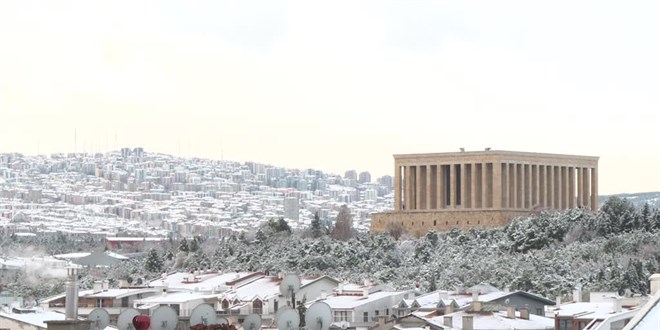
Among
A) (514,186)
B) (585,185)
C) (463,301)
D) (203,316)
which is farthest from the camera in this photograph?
(585,185)

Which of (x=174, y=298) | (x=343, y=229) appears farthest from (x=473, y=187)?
(x=174, y=298)

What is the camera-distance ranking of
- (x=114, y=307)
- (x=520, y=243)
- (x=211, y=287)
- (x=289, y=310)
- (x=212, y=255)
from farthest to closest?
(x=212, y=255)
(x=520, y=243)
(x=211, y=287)
(x=114, y=307)
(x=289, y=310)

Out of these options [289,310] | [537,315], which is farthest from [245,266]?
[289,310]

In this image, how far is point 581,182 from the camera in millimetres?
160625

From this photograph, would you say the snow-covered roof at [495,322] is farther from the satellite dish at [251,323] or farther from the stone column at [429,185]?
the stone column at [429,185]

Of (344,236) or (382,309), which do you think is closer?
(382,309)

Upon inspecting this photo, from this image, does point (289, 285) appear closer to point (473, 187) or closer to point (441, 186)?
point (473, 187)

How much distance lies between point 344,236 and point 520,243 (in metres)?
26.4

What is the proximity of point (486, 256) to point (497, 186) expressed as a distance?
32.8 m

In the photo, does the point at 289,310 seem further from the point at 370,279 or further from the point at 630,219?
the point at 630,219

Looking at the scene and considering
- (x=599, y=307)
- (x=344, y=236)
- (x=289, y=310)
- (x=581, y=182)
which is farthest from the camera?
(x=581, y=182)

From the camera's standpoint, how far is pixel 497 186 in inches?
5969

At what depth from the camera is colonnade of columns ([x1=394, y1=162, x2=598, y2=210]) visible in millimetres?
152250

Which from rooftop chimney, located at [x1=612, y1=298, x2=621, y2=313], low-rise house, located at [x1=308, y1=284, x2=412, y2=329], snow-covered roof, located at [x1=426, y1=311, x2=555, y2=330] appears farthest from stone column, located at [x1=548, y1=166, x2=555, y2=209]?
rooftop chimney, located at [x1=612, y1=298, x2=621, y2=313]
